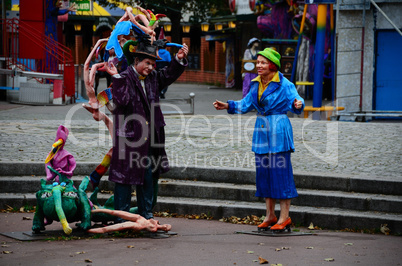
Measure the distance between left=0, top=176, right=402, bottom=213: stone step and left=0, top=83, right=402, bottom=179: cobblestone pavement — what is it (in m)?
0.61

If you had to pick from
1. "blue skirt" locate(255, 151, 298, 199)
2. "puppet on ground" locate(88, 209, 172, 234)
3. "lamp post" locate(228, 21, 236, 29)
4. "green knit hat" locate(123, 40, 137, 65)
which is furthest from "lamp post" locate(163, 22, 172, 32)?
"puppet on ground" locate(88, 209, 172, 234)

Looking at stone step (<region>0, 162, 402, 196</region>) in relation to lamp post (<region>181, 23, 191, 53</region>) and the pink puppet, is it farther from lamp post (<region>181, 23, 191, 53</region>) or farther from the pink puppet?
lamp post (<region>181, 23, 191, 53</region>)

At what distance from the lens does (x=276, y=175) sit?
743 cm

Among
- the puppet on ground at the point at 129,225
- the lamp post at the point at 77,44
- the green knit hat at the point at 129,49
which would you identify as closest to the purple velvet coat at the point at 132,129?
the green knit hat at the point at 129,49

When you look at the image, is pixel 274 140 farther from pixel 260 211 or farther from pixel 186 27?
pixel 186 27

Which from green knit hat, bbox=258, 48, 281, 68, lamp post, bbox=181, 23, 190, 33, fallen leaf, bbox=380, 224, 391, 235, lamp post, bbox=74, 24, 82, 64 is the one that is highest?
lamp post, bbox=181, 23, 190, 33

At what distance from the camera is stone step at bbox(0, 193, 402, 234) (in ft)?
25.4

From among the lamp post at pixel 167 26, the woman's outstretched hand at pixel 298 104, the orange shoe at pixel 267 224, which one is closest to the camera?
the woman's outstretched hand at pixel 298 104

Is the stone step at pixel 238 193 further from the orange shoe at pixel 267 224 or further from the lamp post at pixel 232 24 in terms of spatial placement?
the lamp post at pixel 232 24

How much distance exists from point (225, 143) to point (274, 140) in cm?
440

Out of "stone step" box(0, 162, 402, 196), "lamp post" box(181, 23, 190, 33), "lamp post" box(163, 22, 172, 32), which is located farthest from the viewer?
"lamp post" box(163, 22, 172, 32)

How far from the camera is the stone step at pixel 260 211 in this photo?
7.75 m

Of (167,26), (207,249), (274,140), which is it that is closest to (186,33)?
(167,26)

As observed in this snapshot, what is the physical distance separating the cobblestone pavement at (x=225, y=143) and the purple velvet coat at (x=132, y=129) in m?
2.26
